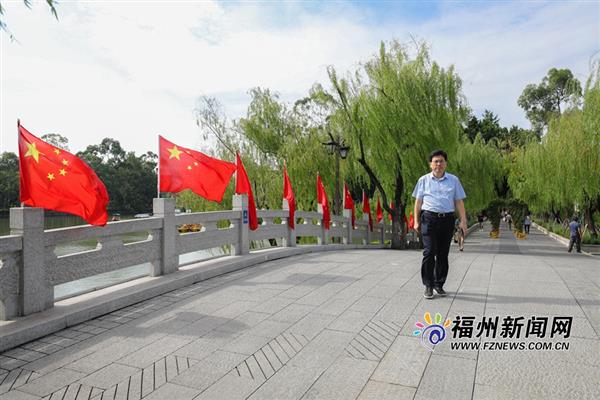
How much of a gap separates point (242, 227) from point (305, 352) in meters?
4.82

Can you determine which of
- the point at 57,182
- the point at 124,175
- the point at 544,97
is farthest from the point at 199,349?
the point at 124,175

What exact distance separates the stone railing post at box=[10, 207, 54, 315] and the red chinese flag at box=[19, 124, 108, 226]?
16 centimetres

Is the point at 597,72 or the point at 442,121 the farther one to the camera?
Answer: the point at 442,121

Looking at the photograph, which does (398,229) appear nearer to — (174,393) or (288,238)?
(288,238)

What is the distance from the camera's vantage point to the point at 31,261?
392 centimetres

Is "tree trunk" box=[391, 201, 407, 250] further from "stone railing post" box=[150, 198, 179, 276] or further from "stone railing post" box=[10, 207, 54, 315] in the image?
"stone railing post" box=[10, 207, 54, 315]

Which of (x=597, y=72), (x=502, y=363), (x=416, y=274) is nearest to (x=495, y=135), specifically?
(x=597, y=72)

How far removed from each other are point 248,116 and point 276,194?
13.8 feet

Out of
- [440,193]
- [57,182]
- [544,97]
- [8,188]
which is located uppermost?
→ [544,97]

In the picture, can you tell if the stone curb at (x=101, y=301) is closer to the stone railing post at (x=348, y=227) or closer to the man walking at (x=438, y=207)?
the man walking at (x=438, y=207)

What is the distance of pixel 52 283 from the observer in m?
4.14

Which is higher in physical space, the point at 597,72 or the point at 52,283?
the point at 597,72

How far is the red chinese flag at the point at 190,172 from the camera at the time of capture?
617cm

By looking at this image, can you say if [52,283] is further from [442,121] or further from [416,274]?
[442,121]
